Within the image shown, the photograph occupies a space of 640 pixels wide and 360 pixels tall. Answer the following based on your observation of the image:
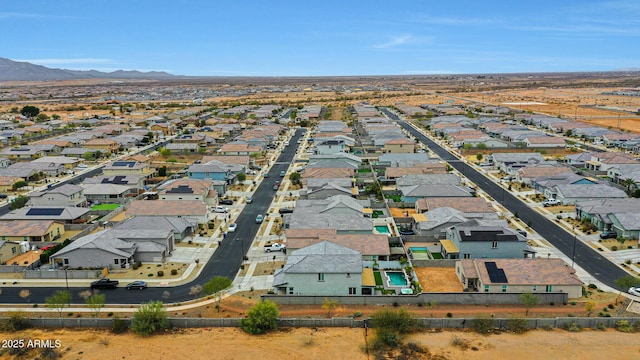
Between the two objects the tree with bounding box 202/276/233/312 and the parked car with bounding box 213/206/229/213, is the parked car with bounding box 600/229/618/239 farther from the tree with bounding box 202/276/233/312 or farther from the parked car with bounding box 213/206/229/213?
the parked car with bounding box 213/206/229/213

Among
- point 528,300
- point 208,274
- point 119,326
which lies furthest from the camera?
→ point 208,274

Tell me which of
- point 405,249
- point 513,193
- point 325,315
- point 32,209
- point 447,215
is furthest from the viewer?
point 513,193

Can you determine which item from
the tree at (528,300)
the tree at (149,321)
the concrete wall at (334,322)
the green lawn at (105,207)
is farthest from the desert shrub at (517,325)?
the green lawn at (105,207)

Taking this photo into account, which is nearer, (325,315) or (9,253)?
(325,315)

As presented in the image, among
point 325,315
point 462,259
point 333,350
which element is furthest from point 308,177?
point 333,350

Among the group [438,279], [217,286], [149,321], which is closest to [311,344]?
[217,286]

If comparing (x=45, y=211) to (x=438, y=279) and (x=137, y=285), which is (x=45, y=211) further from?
(x=438, y=279)

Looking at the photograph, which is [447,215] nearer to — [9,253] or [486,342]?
[486,342]
